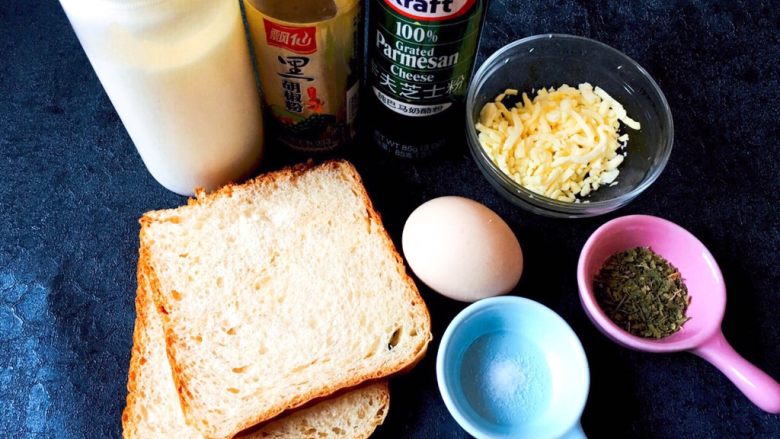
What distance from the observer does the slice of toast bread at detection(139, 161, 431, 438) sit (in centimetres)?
108

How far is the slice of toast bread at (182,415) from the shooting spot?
3.51 feet

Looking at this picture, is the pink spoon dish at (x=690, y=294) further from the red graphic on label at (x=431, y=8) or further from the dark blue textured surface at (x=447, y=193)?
the red graphic on label at (x=431, y=8)

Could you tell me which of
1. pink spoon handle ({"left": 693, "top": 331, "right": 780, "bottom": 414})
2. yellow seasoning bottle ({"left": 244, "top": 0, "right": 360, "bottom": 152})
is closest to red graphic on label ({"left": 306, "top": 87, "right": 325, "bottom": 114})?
yellow seasoning bottle ({"left": 244, "top": 0, "right": 360, "bottom": 152})

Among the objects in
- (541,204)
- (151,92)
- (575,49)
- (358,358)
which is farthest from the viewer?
(575,49)

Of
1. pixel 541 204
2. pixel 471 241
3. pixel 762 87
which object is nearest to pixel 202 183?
pixel 471 241

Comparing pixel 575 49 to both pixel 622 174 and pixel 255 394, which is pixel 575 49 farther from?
pixel 255 394

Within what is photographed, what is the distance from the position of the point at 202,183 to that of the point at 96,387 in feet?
1.31

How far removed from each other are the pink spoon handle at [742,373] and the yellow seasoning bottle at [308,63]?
0.75 metres

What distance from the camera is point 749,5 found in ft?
5.18

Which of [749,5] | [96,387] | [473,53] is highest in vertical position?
[473,53]

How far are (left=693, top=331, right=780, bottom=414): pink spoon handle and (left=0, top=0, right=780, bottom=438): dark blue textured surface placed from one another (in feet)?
0.22

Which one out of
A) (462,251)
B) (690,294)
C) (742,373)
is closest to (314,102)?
(462,251)

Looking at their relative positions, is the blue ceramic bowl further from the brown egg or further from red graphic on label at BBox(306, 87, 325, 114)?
red graphic on label at BBox(306, 87, 325, 114)

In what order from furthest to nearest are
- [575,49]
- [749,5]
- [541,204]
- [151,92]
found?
1. [749,5]
2. [575,49]
3. [541,204]
4. [151,92]
